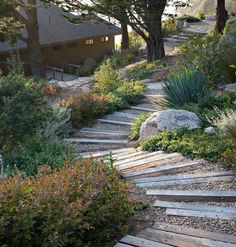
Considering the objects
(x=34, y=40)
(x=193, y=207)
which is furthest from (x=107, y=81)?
(x=193, y=207)

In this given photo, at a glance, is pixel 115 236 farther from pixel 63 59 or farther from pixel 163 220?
pixel 63 59

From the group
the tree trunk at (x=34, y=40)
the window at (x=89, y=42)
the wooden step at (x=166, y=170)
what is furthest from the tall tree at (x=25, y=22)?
the wooden step at (x=166, y=170)

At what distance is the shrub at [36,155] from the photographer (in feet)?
22.3

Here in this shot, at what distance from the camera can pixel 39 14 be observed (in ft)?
93.9

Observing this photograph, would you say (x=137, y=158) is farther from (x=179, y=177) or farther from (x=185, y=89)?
(x=185, y=89)

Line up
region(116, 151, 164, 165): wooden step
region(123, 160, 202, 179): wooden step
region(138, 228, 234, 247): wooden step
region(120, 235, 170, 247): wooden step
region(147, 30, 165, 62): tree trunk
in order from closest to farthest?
region(138, 228, 234, 247): wooden step < region(120, 235, 170, 247): wooden step < region(123, 160, 202, 179): wooden step < region(116, 151, 164, 165): wooden step < region(147, 30, 165, 62): tree trunk

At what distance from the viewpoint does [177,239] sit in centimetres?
435

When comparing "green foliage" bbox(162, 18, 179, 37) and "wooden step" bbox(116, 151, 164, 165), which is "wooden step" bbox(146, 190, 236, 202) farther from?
"green foliage" bbox(162, 18, 179, 37)

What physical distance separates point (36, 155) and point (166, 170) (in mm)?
2137

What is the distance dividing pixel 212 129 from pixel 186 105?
6.59 ft

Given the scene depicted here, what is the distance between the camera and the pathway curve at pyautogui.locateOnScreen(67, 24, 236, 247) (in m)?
4.38

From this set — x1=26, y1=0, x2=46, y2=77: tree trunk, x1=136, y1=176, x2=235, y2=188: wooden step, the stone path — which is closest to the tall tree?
x1=26, y1=0, x2=46, y2=77: tree trunk

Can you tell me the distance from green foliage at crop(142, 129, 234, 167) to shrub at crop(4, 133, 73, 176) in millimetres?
1578

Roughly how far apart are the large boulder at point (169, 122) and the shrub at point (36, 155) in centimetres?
176
